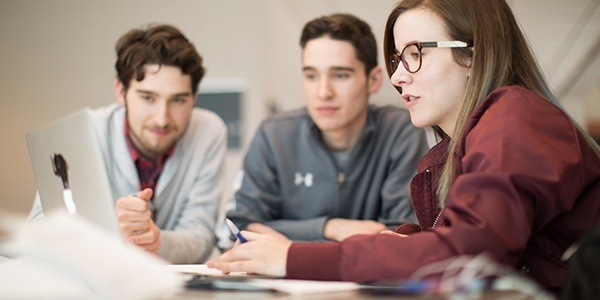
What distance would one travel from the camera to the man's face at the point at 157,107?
2.29 meters

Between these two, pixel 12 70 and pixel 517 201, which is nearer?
pixel 517 201

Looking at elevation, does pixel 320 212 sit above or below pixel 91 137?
below

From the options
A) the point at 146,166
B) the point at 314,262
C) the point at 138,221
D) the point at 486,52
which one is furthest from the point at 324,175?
the point at 314,262

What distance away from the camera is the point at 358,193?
2432 millimetres

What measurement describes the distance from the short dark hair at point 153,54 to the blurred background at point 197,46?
47cm

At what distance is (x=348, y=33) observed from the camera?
2.54 meters

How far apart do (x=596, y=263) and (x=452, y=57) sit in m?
0.65

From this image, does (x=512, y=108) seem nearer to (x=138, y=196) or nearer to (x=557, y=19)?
(x=138, y=196)

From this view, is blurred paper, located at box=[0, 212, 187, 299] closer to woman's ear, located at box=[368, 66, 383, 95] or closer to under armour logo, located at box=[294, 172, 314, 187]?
under armour logo, located at box=[294, 172, 314, 187]

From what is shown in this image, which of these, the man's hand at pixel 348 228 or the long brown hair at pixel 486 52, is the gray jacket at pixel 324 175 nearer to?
the man's hand at pixel 348 228

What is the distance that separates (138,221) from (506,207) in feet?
3.58

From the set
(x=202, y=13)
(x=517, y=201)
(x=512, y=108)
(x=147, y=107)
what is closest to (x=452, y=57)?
(x=512, y=108)

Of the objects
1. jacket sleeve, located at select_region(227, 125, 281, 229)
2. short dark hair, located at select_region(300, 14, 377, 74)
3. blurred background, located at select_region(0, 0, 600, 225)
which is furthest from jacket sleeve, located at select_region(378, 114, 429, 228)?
blurred background, located at select_region(0, 0, 600, 225)

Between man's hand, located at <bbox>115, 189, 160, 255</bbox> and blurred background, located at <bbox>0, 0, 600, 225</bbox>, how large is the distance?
1.64 feet
